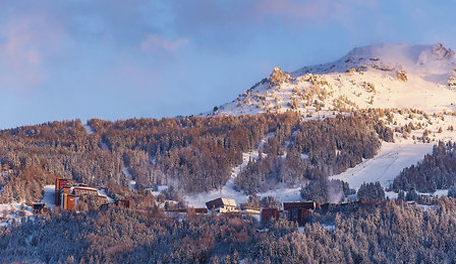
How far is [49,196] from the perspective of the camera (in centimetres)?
13138

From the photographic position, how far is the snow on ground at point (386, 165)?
150m

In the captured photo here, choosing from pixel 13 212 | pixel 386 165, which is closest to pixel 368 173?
pixel 386 165

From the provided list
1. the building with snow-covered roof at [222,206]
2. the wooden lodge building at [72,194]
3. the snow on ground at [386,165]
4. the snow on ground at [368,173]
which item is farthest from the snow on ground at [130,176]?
the snow on ground at [386,165]

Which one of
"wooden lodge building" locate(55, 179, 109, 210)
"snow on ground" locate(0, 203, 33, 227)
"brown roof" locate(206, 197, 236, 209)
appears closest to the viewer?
"snow on ground" locate(0, 203, 33, 227)

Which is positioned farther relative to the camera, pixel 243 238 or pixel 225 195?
pixel 225 195

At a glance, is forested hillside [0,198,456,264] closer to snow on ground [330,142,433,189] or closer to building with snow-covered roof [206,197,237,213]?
building with snow-covered roof [206,197,237,213]

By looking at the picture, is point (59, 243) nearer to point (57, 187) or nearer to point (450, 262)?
point (57, 187)

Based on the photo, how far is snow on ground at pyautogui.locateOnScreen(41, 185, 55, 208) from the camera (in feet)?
419

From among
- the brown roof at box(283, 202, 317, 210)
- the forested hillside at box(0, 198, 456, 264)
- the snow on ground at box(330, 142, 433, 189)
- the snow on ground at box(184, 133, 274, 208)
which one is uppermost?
the snow on ground at box(330, 142, 433, 189)

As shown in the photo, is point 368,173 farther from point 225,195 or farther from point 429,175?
point 225,195

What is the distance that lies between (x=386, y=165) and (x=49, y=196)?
68674 millimetres

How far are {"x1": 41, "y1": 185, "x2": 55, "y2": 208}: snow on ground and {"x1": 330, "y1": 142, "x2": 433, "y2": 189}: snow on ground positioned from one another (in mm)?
54961

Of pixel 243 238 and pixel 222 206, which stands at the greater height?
pixel 222 206

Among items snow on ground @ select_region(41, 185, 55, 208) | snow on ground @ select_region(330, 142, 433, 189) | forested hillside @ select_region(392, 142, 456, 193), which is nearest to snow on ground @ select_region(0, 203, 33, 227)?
snow on ground @ select_region(41, 185, 55, 208)
